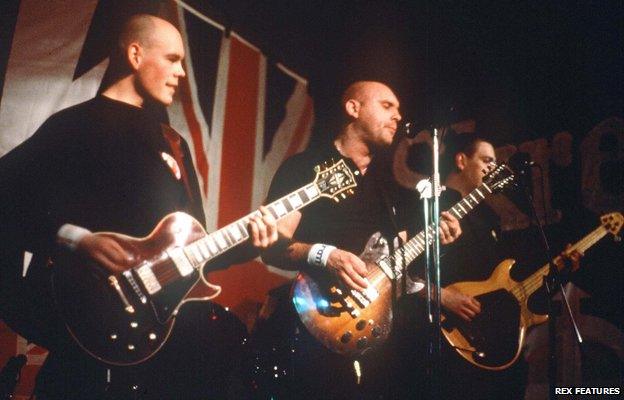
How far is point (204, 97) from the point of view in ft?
11.6

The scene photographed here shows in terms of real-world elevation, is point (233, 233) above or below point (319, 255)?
above

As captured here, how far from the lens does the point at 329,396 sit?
2930 millimetres

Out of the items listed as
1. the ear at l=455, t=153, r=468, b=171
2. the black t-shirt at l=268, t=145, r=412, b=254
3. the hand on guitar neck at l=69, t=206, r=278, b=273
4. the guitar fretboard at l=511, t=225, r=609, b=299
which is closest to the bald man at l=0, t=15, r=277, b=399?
the hand on guitar neck at l=69, t=206, r=278, b=273

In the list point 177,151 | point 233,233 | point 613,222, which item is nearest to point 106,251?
point 233,233

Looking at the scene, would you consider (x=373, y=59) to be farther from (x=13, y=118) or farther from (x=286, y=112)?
(x=13, y=118)

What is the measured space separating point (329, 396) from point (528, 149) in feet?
9.21

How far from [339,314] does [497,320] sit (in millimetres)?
1293

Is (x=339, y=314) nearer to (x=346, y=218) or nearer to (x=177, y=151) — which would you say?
(x=346, y=218)

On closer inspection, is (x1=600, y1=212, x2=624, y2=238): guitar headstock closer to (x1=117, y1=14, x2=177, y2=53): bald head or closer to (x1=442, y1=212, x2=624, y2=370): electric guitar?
(x1=442, y1=212, x2=624, y2=370): electric guitar

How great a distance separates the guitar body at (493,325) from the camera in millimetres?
3373

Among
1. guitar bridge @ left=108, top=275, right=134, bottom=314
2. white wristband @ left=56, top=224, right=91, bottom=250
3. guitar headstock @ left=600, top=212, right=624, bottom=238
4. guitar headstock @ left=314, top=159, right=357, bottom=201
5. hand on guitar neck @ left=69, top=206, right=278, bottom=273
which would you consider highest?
guitar headstock @ left=314, top=159, right=357, bottom=201

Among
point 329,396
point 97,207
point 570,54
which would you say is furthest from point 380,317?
point 570,54

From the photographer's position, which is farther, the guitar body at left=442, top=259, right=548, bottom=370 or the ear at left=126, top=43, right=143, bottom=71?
the guitar body at left=442, top=259, right=548, bottom=370

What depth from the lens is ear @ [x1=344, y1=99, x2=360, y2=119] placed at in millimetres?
3947
